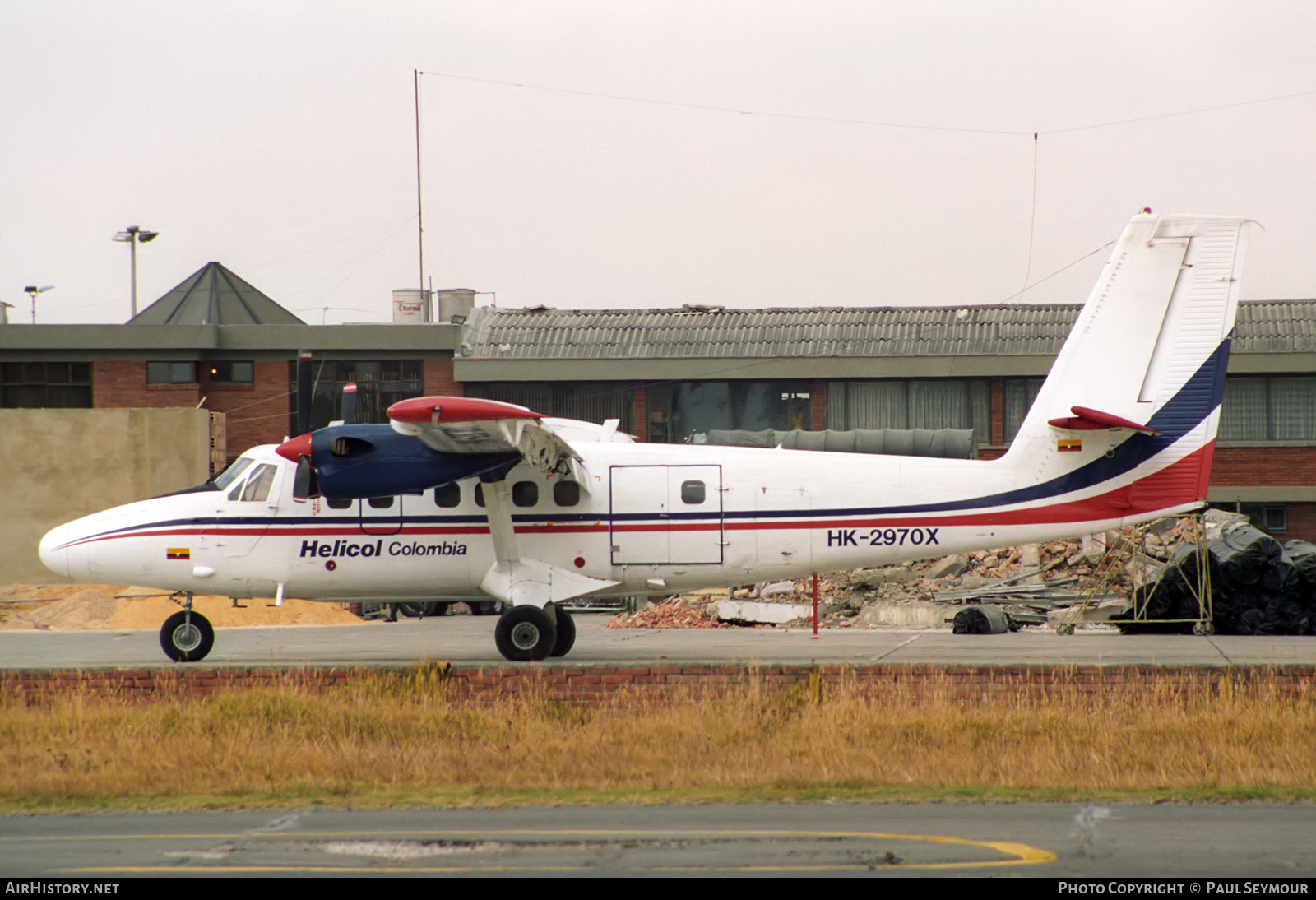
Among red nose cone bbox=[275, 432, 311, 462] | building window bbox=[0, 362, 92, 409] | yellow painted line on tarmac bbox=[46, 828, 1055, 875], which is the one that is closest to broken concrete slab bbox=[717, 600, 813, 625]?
red nose cone bbox=[275, 432, 311, 462]

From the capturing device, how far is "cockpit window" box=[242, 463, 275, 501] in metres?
17.5

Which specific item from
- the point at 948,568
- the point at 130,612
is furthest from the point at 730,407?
the point at 130,612

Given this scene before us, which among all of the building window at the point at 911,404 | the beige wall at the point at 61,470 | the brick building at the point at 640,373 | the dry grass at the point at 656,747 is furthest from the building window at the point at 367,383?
the dry grass at the point at 656,747

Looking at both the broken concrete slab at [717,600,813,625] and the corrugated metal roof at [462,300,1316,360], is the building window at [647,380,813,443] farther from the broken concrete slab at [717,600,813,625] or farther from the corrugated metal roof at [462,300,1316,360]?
the broken concrete slab at [717,600,813,625]

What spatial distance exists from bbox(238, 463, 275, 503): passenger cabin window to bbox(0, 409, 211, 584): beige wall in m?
18.5

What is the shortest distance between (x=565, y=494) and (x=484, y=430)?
2068 mm

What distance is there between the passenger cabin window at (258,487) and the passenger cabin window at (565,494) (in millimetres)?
3892

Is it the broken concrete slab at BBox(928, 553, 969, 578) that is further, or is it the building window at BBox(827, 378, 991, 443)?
the building window at BBox(827, 378, 991, 443)

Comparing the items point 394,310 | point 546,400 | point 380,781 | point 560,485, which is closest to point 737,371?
point 546,400

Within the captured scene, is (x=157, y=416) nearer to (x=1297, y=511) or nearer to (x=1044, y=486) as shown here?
(x=1044, y=486)

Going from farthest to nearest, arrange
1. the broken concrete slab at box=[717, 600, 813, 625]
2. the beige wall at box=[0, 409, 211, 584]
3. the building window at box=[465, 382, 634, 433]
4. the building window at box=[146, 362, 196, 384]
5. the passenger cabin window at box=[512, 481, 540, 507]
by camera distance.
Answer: the building window at box=[465, 382, 634, 433] → the building window at box=[146, 362, 196, 384] → the beige wall at box=[0, 409, 211, 584] → the broken concrete slab at box=[717, 600, 813, 625] → the passenger cabin window at box=[512, 481, 540, 507]

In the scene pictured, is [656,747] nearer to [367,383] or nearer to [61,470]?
[61,470]

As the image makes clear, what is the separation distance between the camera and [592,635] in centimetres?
2358

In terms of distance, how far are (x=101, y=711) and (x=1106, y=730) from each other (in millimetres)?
10605
